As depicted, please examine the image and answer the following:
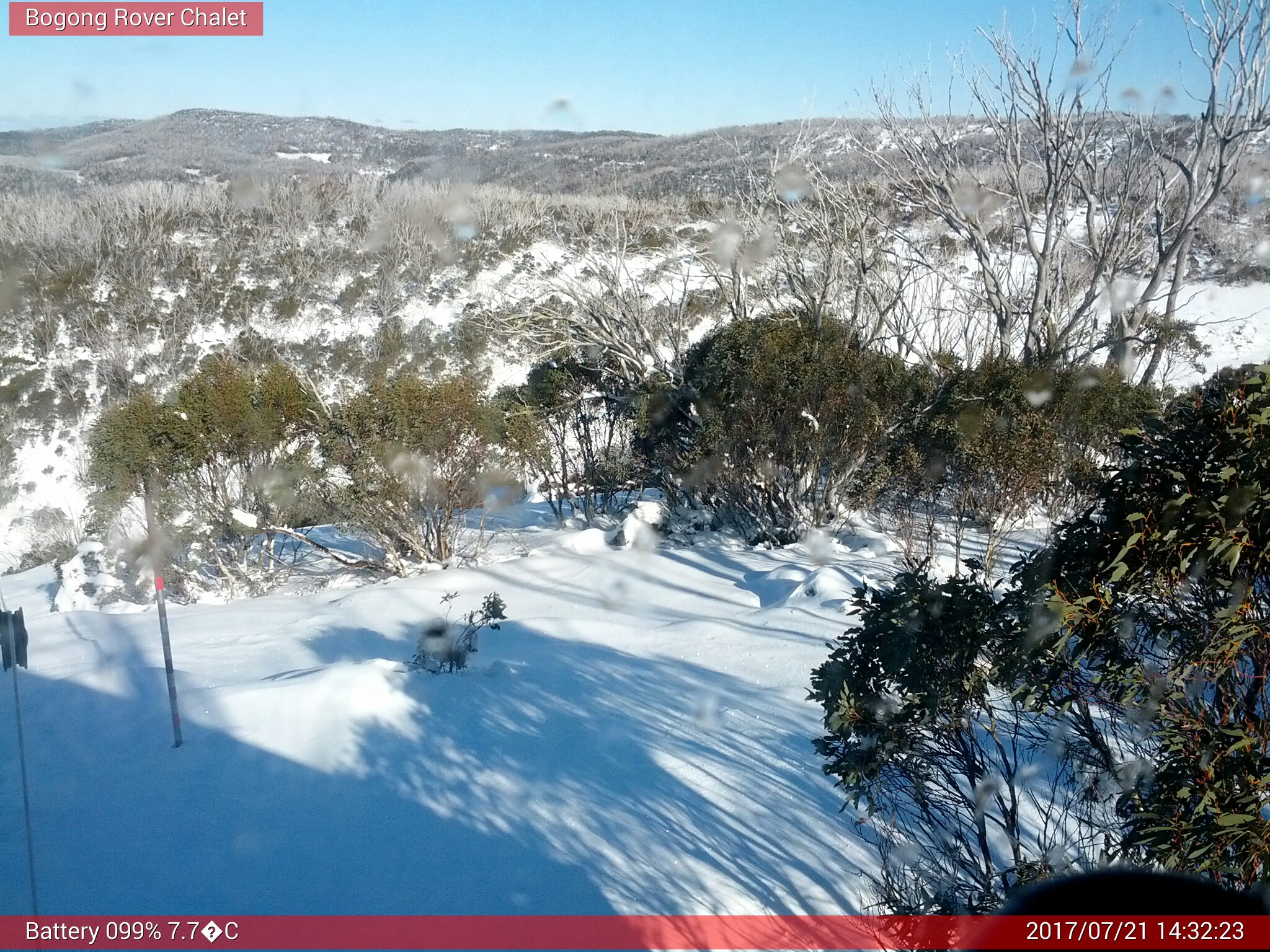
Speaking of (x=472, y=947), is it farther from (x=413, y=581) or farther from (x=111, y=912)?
(x=413, y=581)

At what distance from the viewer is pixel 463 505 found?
11.6 meters

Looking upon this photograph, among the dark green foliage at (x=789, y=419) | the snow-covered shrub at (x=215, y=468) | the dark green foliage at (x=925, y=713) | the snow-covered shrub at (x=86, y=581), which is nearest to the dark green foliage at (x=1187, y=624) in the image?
the dark green foliage at (x=925, y=713)

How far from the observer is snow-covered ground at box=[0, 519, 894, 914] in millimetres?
3982

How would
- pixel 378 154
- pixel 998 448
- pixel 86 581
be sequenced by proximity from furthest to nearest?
1. pixel 378 154
2. pixel 86 581
3. pixel 998 448

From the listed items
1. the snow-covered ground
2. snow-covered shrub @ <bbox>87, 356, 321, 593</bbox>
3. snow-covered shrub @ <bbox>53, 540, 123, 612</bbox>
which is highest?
snow-covered shrub @ <bbox>87, 356, 321, 593</bbox>

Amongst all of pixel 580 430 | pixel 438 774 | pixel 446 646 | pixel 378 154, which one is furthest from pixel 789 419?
pixel 378 154

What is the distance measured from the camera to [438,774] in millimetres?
5148

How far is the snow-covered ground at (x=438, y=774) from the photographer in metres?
3.98

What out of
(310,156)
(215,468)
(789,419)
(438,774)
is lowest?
(438,774)

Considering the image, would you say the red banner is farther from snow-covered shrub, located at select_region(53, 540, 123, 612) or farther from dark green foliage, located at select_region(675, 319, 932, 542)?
snow-covered shrub, located at select_region(53, 540, 123, 612)

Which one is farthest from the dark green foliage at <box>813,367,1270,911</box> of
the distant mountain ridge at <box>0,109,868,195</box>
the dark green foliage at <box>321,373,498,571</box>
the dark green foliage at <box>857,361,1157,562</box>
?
the distant mountain ridge at <box>0,109,868,195</box>

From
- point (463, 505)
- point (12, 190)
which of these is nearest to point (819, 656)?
point (463, 505)

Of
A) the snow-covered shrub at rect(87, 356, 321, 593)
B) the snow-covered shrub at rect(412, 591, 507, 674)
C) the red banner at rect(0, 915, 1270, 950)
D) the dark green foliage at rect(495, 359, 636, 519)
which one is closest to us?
the red banner at rect(0, 915, 1270, 950)

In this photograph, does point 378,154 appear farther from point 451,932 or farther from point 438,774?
point 451,932
